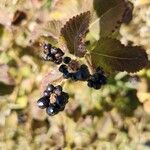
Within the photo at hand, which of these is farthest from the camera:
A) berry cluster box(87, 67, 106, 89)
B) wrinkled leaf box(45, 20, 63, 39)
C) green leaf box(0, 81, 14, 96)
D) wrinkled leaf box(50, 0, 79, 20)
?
green leaf box(0, 81, 14, 96)

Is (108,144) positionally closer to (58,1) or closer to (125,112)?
(125,112)

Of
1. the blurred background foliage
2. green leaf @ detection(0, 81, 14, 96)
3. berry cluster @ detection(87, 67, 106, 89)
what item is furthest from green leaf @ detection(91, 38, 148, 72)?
green leaf @ detection(0, 81, 14, 96)

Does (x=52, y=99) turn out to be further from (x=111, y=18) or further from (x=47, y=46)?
(x=111, y=18)

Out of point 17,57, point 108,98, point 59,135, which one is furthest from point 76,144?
point 17,57

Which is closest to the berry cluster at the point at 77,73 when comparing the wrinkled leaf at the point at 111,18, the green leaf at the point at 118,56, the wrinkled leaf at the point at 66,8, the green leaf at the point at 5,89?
the green leaf at the point at 118,56

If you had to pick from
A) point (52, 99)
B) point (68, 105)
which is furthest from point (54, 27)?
point (68, 105)

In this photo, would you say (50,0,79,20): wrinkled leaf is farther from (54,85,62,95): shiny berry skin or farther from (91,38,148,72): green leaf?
(54,85,62,95): shiny berry skin
